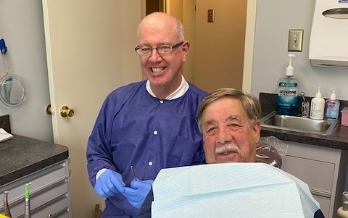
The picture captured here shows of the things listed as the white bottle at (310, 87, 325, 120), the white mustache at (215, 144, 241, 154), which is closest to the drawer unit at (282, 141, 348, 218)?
the white bottle at (310, 87, 325, 120)

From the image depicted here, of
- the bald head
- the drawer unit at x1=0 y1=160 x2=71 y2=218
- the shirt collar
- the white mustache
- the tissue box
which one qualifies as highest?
the bald head

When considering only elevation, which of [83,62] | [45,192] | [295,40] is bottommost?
[45,192]

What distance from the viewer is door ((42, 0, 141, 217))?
180cm

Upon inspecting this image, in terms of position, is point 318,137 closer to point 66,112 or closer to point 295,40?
point 295,40

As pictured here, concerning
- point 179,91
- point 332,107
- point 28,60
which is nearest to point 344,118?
point 332,107

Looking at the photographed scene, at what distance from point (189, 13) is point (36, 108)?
2630 millimetres

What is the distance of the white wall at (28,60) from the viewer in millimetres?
1733

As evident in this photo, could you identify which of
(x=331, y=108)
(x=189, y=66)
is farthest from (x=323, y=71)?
(x=189, y=66)

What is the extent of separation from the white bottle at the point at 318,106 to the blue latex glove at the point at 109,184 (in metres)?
1.23

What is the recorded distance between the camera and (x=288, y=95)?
204cm

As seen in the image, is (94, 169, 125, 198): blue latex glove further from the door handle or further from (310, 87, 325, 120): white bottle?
(310, 87, 325, 120): white bottle

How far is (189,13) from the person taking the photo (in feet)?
13.5

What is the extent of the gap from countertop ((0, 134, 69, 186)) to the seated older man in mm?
716

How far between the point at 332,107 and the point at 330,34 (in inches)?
15.6
